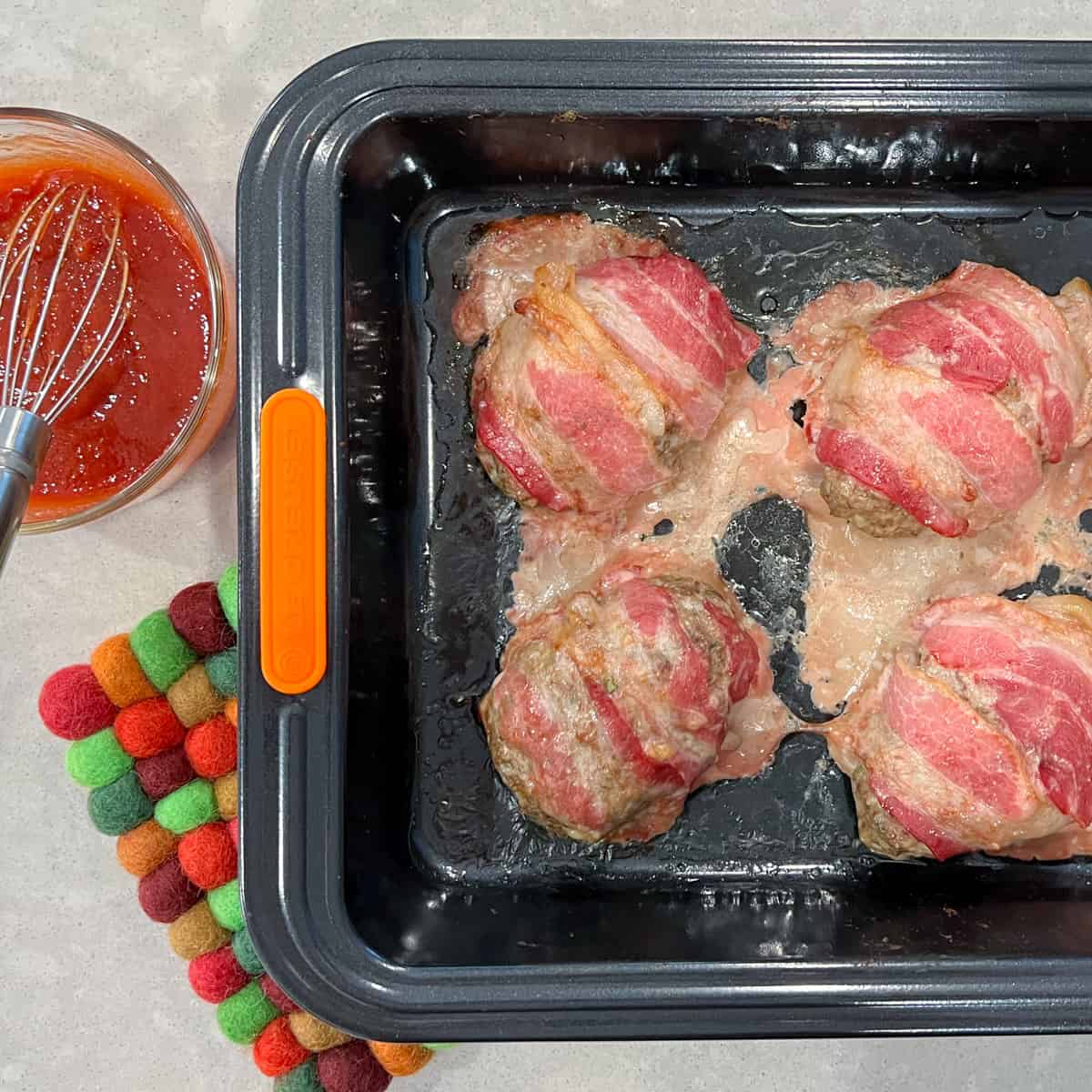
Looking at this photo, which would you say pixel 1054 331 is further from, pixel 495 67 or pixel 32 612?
pixel 32 612

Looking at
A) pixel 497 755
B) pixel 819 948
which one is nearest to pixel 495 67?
pixel 497 755

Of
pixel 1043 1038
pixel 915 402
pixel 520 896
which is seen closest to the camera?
pixel 915 402

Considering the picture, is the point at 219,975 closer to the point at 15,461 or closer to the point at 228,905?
the point at 228,905

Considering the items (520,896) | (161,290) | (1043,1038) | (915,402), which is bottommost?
(1043,1038)

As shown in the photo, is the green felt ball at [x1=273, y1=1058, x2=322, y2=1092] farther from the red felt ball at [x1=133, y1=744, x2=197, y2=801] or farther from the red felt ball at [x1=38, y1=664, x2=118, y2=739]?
the red felt ball at [x1=38, y1=664, x2=118, y2=739]

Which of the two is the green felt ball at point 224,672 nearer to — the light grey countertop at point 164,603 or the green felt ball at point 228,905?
the light grey countertop at point 164,603

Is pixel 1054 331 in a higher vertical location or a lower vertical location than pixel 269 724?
higher

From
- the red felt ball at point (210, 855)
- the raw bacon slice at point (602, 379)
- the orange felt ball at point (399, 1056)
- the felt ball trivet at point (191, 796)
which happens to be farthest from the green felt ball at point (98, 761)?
the raw bacon slice at point (602, 379)

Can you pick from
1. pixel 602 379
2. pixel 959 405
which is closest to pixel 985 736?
pixel 959 405
